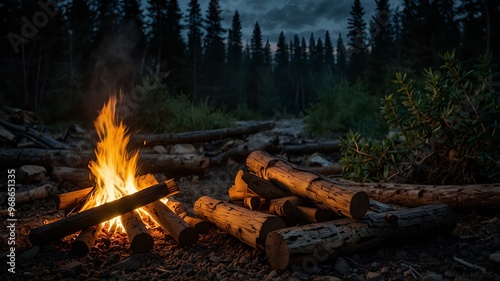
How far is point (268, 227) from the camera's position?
106 inches

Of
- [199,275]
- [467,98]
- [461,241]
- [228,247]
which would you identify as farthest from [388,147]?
[199,275]

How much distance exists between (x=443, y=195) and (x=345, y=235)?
1628 mm

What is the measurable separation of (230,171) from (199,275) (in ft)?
14.4

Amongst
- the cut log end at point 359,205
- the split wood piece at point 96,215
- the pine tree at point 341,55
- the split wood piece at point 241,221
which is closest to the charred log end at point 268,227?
the split wood piece at point 241,221

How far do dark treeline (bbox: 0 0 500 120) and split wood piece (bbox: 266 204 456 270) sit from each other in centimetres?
702

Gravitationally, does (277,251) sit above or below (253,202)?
below

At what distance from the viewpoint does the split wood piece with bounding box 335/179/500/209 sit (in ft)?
10.9

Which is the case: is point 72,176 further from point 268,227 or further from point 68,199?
point 268,227

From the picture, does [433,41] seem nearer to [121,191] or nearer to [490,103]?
[490,103]

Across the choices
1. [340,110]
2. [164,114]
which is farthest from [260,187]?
[340,110]

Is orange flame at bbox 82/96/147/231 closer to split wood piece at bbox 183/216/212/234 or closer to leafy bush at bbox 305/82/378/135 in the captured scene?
split wood piece at bbox 183/216/212/234

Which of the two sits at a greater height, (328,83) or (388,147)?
(328,83)

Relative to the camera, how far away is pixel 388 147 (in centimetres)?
451

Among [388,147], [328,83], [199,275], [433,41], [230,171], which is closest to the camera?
[199,275]
